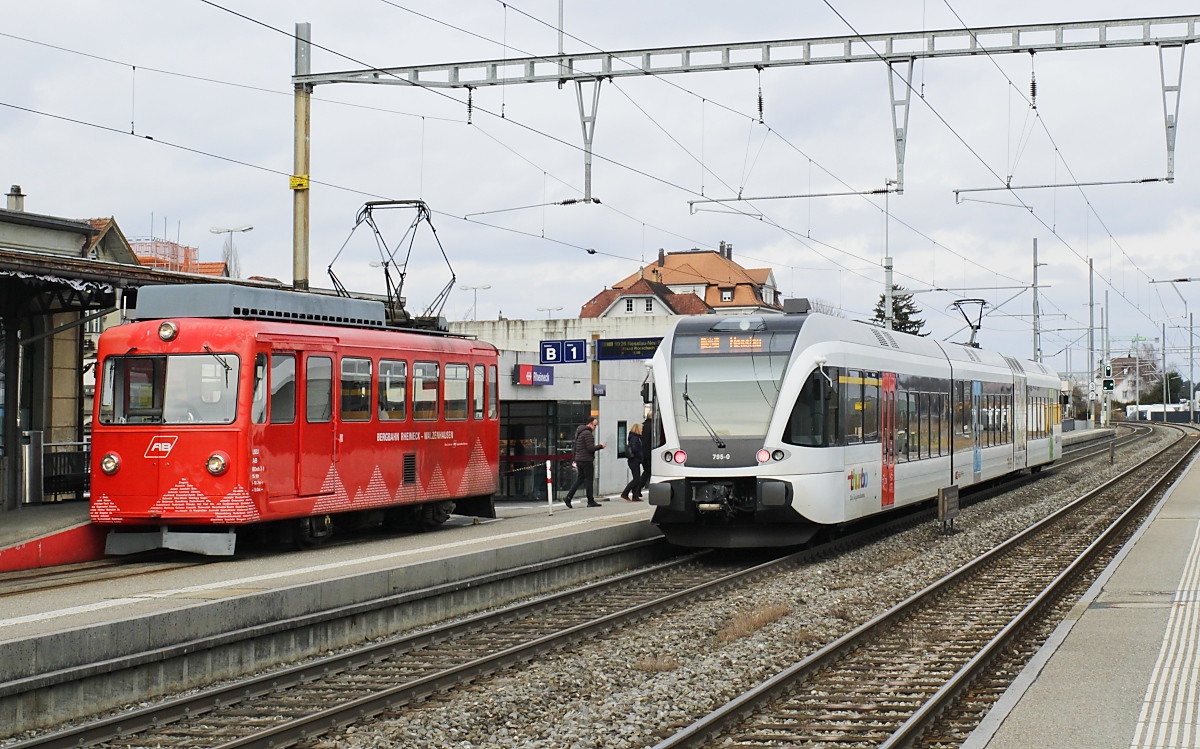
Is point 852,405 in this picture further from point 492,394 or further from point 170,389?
point 170,389

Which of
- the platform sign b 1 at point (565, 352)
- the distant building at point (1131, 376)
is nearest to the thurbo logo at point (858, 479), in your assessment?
the platform sign b 1 at point (565, 352)

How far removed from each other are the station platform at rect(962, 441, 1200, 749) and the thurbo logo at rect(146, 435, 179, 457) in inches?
382

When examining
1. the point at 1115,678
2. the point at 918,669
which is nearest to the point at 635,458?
the point at 918,669

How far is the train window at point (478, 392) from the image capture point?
20.4 m

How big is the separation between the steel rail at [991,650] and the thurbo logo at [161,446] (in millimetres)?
9167

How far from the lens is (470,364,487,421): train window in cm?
2038

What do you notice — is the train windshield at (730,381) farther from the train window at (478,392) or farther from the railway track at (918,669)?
the train window at (478,392)

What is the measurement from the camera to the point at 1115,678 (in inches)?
360

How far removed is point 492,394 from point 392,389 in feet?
10.4

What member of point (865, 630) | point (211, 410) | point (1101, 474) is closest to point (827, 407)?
point (865, 630)

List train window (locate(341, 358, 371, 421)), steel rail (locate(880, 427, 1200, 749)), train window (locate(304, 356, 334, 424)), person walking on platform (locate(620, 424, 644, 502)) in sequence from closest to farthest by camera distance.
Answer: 1. steel rail (locate(880, 427, 1200, 749))
2. train window (locate(304, 356, 334, 424))
3. train window (locate(341, 358, 371, 421))
4. person walking on platform (locate(620, 424, 644, 502))

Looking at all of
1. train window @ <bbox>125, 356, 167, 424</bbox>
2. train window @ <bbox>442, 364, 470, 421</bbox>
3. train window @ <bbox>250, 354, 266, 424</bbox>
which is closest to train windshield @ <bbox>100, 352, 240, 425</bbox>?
train window @ <bbox>125, 356, 167, 424</bbox>

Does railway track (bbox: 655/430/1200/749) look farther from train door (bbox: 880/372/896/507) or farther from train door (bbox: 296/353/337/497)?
train door (bbox: 296/353/337/497)

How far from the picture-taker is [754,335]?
1762cm
